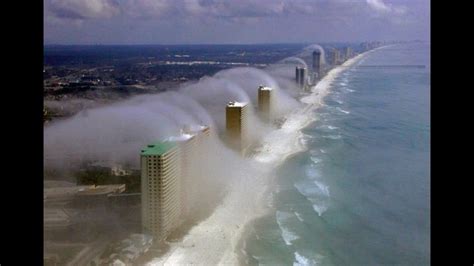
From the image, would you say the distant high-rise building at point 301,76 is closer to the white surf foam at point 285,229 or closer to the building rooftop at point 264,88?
the building rooftop at point 264,88

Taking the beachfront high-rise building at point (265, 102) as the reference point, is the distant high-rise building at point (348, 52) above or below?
above

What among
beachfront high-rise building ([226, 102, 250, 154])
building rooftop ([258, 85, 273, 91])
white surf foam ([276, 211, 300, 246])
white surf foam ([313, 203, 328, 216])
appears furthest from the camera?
building rooftop ([258, 85, 273, 91])

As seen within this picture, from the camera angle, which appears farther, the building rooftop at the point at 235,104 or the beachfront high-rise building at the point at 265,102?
the beachfront high-rise building at the point at 265,102

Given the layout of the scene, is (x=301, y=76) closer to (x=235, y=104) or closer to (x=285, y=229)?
(x=235, y=104)

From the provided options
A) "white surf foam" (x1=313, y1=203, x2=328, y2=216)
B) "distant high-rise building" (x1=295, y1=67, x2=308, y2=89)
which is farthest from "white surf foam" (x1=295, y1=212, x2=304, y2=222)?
"distant high-rise building" (x1=295, y1=67, x2=308, y2=89)

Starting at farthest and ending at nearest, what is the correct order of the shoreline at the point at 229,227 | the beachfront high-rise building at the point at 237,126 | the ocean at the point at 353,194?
1. the beachfront high-rise building at the point at 237,126
2. the ocean at the point at 353,194
3. the shoreline at the point at 229,227

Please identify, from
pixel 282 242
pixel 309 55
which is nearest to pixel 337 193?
pixel 282 242

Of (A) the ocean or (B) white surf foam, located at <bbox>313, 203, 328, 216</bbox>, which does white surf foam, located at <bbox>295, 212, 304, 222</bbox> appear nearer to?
(A) the ocean

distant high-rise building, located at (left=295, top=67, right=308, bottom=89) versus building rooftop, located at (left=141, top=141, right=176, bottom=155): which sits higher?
distant high-rise building, located at (left=295, top=67, right=308, bottom=89)

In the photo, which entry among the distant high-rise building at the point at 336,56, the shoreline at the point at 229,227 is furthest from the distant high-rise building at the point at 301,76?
the shoreline at the point at 229,227
